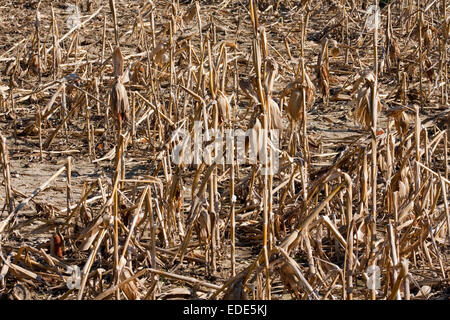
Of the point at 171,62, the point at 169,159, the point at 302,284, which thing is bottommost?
the point at 302,284

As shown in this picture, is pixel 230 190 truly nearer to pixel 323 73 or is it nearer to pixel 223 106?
pixel 223 106

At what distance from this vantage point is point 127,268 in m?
2.09

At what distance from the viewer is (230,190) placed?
7.80ft

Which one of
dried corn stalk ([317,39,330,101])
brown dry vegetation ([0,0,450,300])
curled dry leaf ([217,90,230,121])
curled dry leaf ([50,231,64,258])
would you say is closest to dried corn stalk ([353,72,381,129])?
brown dry vegetation ([0,0,450,300])

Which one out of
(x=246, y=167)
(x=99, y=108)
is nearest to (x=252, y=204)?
(x=246, y=167)

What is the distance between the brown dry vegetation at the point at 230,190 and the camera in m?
2.07

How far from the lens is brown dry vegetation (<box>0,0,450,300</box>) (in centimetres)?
207

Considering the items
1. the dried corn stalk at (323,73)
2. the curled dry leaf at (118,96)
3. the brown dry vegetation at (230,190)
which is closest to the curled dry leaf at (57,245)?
the brown dry vegetation at (230,190)

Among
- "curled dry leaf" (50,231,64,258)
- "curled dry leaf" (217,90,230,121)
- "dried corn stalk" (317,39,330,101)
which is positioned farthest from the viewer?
"dried corn stalk" (317,39,330,101)

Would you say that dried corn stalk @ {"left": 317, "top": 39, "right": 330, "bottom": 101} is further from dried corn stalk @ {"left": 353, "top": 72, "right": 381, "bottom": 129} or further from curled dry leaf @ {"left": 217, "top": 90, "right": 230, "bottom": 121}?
dried corn stalk @ {"left": 353, "top": 72, "right": 381, "bottom": 129}

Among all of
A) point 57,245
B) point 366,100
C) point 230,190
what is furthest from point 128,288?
point 366,100

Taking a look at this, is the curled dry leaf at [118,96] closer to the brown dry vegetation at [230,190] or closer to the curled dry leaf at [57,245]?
the brown dry vegetation at [230,190]
